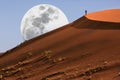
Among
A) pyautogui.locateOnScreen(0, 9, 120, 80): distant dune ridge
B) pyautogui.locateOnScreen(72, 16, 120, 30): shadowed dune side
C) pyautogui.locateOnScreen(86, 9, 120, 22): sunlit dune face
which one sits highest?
pyautogui.locateOnScreen(86, 9, 120, 22): sunlit dune face

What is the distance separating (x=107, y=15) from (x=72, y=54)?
377 centimetres

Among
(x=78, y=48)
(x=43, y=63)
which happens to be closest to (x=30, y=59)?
(x=43, y=63)

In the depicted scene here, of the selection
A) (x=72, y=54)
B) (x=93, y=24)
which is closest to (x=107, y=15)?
(x=93, y=24)

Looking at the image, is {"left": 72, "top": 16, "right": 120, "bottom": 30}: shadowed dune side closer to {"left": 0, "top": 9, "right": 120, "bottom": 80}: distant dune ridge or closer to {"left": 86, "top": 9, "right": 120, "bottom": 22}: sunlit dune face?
{"left": 0, "top": 9, "right": 120, "bottom": 80}: distant dune ridge

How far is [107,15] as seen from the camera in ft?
54.5

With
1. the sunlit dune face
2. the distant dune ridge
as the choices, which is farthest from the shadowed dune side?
the sunlit dune face

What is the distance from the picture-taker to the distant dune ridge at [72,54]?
1241 centimetres

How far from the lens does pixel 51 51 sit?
14.5 meters

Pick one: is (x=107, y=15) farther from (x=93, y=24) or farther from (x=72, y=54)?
(x=72, y=54)

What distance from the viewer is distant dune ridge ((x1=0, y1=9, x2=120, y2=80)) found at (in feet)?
40.7

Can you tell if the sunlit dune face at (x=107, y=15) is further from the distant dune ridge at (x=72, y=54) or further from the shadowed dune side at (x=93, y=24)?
the shadowed dune side at (x=93, y=24)

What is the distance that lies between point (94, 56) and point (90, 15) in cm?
375

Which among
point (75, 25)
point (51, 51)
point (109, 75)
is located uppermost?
point (75, 25)

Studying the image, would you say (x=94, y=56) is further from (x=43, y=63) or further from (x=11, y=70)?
(x=11, y=70)
